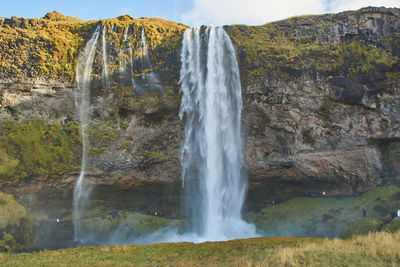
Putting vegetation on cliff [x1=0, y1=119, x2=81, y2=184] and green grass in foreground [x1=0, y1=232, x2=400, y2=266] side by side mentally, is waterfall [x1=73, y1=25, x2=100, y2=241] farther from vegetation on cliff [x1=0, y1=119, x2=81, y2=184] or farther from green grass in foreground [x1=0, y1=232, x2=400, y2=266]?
green grass in foreground [x1=0, y1=232, x2=400, y2=266]

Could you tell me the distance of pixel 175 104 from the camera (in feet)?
99.2

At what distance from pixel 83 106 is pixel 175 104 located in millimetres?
8637

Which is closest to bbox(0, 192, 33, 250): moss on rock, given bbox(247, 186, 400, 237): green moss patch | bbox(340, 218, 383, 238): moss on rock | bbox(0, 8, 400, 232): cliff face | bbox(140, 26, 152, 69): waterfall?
bbox(0, 8, 400, 232): cliff face

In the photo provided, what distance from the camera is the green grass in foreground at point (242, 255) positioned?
1211cm

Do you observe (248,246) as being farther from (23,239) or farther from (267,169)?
(23,239)

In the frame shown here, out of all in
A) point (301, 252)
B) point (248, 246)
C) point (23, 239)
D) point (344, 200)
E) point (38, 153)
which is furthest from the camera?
point (344, 200)

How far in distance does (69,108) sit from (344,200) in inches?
1083

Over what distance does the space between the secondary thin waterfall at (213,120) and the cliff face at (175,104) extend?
40.5 inches

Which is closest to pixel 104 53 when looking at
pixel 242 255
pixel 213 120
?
pixel 213 120

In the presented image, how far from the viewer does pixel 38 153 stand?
28406 mm

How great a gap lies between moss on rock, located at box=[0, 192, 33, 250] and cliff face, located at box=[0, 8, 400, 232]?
4.32ft

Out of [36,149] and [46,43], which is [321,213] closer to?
[36,149]

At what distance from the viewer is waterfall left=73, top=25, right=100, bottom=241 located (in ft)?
96.7

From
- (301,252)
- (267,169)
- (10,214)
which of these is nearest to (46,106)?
(10,214)
